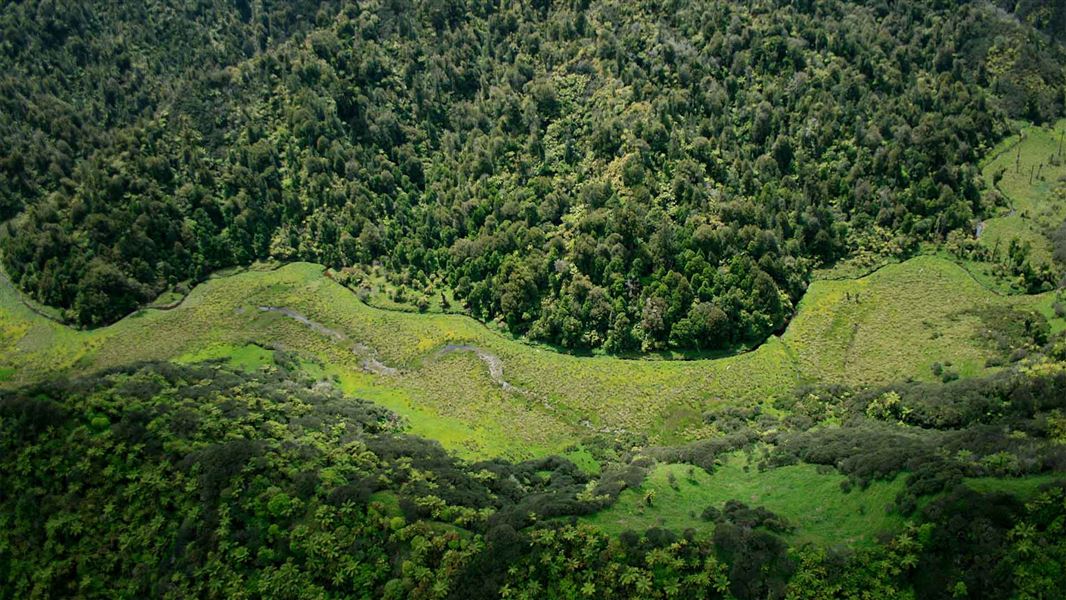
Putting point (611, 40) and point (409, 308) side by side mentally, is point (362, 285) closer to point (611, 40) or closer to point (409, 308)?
point (409, 308)

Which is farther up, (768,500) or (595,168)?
(595,168)

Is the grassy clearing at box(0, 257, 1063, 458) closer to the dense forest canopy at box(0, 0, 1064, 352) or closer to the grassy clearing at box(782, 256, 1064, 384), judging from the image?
the grassy clearing at box(782, 256, 1064, 384)

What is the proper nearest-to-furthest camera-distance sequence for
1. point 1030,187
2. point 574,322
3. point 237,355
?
1. point 574,322
2. point 237,355
3. point 1030,187

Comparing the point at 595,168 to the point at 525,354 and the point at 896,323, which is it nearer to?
the point at 525,354

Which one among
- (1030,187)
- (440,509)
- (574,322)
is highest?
(1030,187)

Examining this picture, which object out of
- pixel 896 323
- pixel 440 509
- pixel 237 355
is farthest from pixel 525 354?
pixel 896 323

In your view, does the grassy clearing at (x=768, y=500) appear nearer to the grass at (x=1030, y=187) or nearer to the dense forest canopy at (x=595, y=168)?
the dense forest canopy at (x=595, y=168)

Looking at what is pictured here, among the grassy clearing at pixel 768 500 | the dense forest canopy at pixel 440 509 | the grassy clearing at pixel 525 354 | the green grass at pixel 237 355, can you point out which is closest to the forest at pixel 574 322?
the dense forest canopy at pixel 440 509
